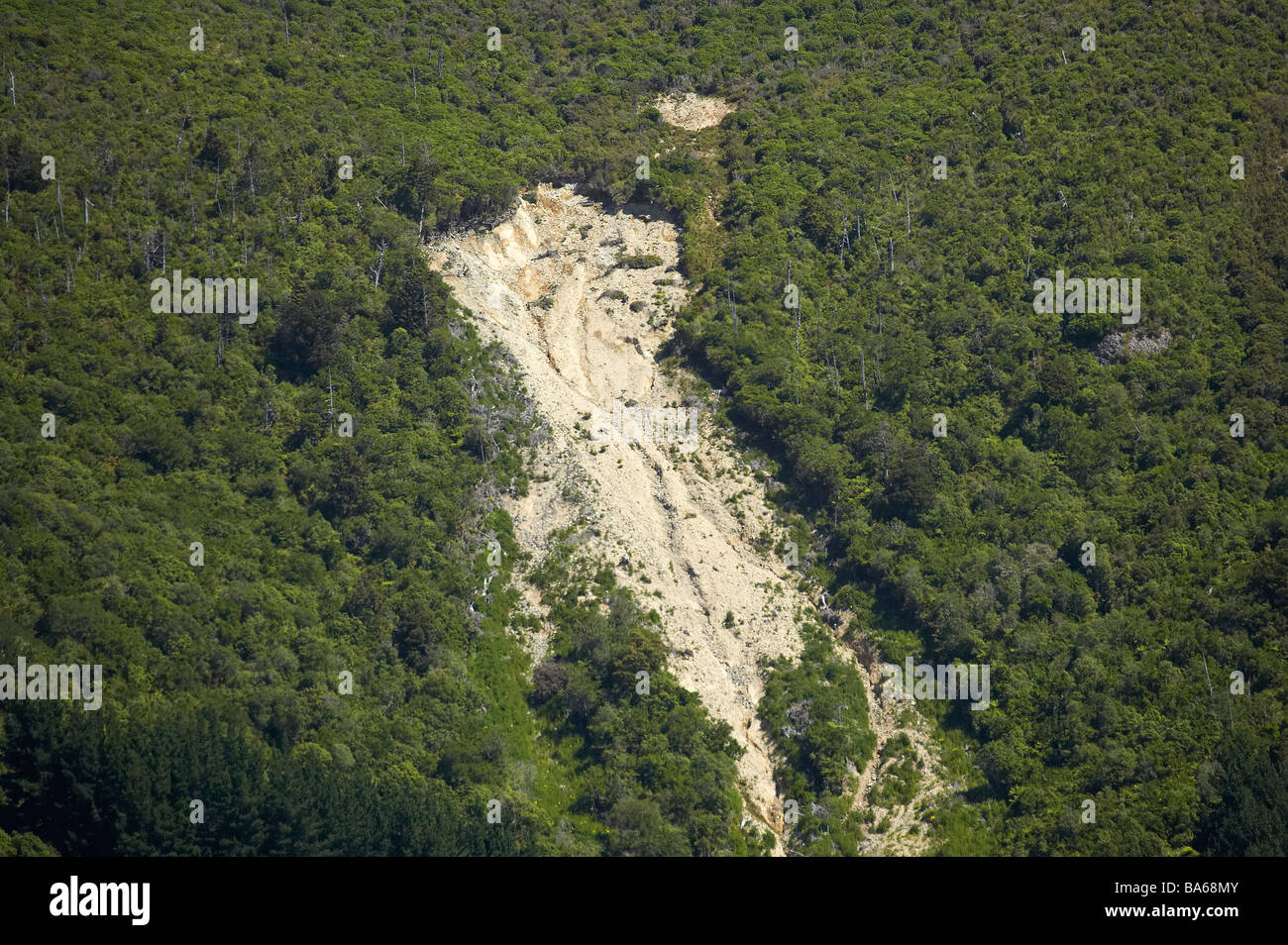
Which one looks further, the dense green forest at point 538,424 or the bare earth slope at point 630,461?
the bare earth slope at point 630,461

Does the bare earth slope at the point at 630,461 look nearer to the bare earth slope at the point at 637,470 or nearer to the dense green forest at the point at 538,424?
the bare earth slope at the point at 637,470

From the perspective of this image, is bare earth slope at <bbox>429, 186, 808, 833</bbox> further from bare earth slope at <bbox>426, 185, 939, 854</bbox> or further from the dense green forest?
the dense green forest

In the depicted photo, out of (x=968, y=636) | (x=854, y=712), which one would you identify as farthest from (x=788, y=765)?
(x=968, y=636)

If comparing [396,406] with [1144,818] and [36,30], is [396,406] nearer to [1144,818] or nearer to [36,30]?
[36,30]

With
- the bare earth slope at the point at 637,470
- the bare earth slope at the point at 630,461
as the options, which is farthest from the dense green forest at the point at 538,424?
the bare earth slope at the point at 630,461

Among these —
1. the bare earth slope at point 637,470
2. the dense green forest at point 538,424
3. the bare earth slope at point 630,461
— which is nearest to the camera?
the dense green forest at point 538,424

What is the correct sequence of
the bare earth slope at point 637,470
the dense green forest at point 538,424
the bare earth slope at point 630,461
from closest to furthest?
the dense green forest at point 538,424
the bare earth slope at point 637,470
the bare earth slope at point 630,461

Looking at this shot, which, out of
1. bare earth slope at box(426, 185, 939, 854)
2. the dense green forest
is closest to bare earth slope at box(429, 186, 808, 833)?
bare earth slope at box(426, 185, 939, 854)

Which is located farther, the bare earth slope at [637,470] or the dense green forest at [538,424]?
the bare earth slope at [637,470]
